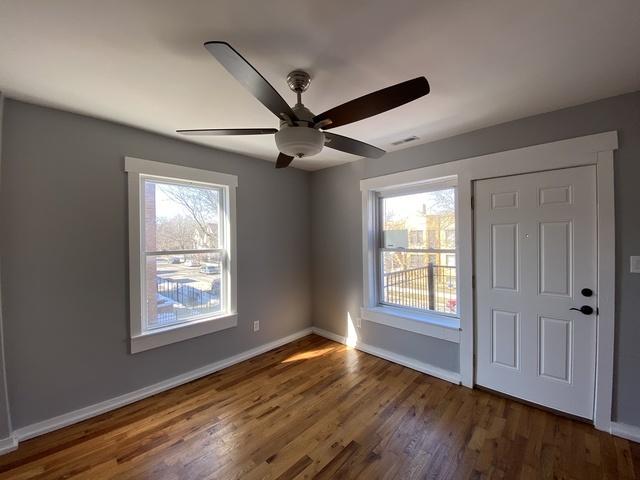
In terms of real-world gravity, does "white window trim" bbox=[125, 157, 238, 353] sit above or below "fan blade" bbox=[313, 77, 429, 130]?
below

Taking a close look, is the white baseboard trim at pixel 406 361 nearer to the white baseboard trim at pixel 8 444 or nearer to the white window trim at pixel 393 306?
the white window trim at pixel 393 306

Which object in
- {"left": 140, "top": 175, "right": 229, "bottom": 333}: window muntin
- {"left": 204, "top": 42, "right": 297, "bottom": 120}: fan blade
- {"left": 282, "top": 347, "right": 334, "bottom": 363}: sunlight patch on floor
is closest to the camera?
{"left": 204, "top": 42, "right": 297, "bottom": 120}: fan blade

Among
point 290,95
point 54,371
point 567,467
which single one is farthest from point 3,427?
point 567,467

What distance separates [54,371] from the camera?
209 cm

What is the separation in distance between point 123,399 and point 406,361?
109 inches

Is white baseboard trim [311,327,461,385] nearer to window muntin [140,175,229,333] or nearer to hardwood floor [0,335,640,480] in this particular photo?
hardwood floor [0,335,640,480]

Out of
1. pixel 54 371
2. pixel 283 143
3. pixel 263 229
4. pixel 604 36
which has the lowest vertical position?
pixel 54 371

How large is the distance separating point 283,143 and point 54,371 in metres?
2.44

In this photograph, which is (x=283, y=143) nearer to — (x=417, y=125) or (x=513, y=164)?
(x=417, y=125)

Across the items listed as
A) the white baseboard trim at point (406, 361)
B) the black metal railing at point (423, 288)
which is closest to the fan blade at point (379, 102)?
the black metal railing at point (423, 288)

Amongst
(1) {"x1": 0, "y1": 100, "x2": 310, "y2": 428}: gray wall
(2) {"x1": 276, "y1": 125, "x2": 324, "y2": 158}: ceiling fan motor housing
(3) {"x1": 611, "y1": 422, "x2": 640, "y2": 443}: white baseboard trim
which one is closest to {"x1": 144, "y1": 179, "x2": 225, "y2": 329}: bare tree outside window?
(1) {"x1": 0, "y1": 100, "x2": 310, "y2": 428}: gray wall

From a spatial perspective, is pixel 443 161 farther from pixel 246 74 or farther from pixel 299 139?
pixel 246 74

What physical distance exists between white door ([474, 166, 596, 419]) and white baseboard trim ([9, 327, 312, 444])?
99.9 inches

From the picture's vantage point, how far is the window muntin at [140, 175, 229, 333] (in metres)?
2.62
